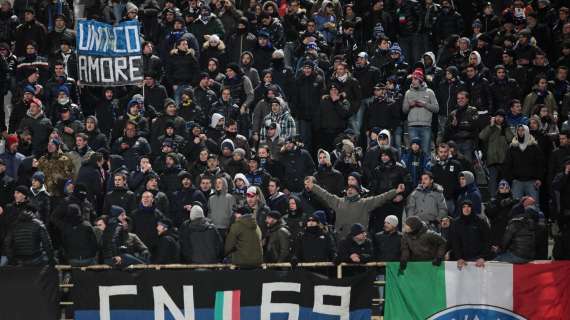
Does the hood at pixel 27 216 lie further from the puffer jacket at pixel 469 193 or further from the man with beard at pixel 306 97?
the man with beard at pixel 306 97

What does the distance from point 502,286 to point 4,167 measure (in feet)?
25.0

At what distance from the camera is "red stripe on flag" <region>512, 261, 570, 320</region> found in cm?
1938

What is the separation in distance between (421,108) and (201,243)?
5.36 m

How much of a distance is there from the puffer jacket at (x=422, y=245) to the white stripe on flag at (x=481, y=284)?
0.32 metres

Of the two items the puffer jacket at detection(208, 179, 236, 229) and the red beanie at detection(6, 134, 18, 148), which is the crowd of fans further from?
the red beanie at detection(6, 134, 18, 148)

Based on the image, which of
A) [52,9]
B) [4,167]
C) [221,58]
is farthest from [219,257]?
[52,9]

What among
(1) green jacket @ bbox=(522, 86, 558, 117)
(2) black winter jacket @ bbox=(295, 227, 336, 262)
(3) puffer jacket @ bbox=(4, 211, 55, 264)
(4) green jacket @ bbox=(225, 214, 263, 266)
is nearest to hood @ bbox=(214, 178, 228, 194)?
(4) green jacket @ bbox=(225, 214, 263, 266)

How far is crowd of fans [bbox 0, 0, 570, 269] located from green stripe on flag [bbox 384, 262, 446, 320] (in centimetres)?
23

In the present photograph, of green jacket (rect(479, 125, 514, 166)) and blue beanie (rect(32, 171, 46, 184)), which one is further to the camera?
green jacket (rect(479, 125, 514, 166))

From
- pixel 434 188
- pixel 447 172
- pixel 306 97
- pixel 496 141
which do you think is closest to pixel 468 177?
pixel 447 172

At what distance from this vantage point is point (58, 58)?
2550cm

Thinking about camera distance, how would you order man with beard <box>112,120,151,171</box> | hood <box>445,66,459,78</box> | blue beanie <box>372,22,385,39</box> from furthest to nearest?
blue beanie <box>372,22,385,39</box> → hood <box>445,66,459,78</box> → man with beard <box>112,120,151,171</box>

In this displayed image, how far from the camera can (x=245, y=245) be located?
779 inches

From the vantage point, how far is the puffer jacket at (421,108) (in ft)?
78.7
